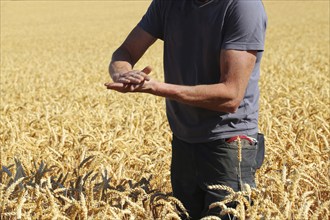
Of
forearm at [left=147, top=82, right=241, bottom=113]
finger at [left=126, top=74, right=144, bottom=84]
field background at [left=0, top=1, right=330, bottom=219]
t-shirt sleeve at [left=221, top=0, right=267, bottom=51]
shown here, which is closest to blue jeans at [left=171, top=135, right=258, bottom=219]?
field background at [left=0, top=1, right=330, bottom=219]

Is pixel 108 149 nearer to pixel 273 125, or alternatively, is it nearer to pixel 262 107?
pixel 273 125

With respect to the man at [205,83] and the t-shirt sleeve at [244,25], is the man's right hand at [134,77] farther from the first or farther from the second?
the t-shirt sleeve at [244,25]

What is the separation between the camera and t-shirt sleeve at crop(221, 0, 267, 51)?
266 centimetres

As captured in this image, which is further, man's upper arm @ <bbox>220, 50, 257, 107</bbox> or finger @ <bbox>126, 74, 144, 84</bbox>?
man's upper arm @ <bbox>220, 50, 257, 107</bbox>

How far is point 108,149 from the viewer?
14.7 ft

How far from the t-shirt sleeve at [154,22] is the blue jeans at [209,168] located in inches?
22.8

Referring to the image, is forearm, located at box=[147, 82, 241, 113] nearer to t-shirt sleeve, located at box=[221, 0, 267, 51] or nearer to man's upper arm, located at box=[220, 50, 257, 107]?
man's upper arm, located at box=[220, 50, 257, 107]

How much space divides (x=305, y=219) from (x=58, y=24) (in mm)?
42087

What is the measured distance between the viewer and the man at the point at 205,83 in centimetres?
267

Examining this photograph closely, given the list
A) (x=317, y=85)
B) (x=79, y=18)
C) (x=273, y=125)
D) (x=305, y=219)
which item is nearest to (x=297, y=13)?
(x=79, y=18)

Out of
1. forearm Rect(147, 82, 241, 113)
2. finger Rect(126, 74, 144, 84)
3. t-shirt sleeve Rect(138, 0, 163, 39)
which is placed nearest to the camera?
finger Rect(126, 74, 144, 84)

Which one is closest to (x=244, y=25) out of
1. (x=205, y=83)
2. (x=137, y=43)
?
(x=205, y=83)

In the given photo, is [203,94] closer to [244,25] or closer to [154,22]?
[244,25]

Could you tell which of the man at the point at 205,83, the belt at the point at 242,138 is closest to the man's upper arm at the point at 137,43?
the man at the point at 205,83
